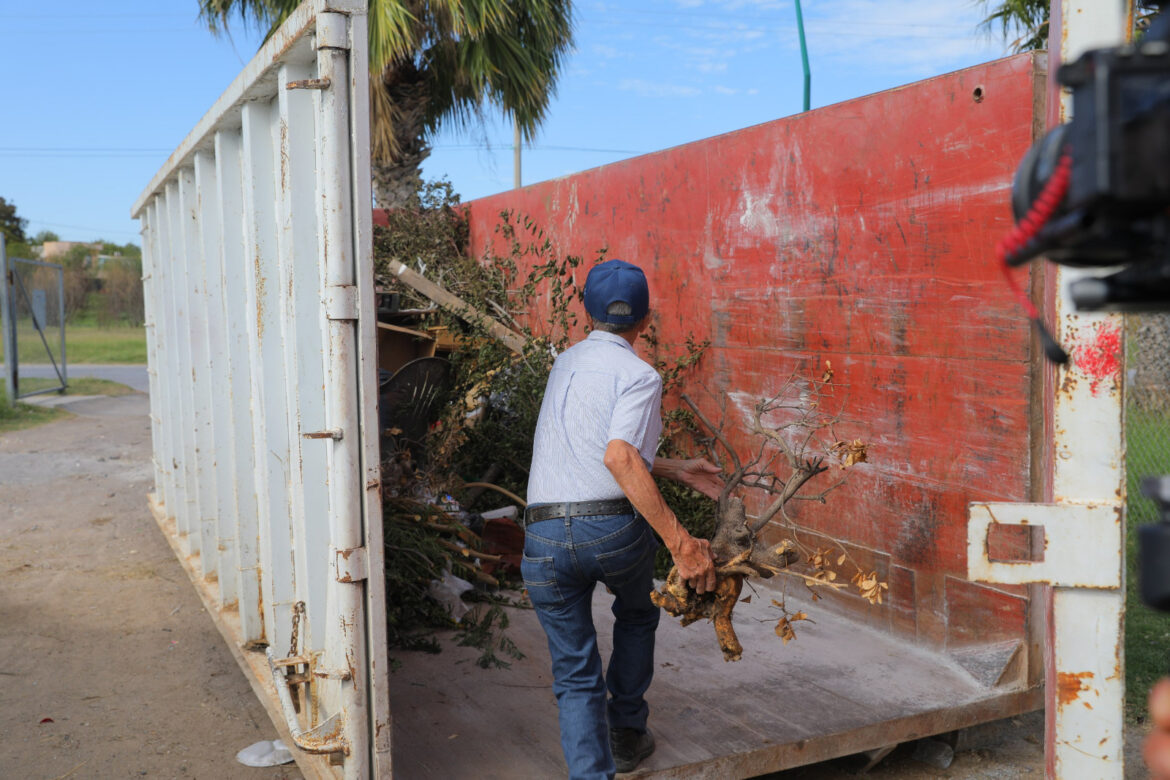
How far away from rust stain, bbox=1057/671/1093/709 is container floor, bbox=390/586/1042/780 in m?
1.38

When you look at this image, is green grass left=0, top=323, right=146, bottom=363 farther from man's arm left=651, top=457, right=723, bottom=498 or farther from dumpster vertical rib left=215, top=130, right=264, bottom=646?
man's arm left=651, top=457, right=723, bottom=498

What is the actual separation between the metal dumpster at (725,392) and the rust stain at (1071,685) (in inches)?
14.8

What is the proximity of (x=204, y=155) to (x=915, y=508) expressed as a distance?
11.5 feet

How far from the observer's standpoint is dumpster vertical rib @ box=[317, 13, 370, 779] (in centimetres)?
255

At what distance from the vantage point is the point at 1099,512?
177 centimetres

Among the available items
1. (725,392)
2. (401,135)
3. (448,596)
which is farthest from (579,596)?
(401,135)

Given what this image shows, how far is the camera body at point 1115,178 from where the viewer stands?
2.79 feet

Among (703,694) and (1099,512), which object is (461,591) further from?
(1099,512)

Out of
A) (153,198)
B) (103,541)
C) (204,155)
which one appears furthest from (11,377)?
(204,155)

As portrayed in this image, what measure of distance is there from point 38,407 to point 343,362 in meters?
13.1

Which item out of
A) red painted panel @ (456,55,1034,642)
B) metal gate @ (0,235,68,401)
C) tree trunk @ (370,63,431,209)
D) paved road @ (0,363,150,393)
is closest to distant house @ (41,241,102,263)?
paved road @ (0,363,150,393)

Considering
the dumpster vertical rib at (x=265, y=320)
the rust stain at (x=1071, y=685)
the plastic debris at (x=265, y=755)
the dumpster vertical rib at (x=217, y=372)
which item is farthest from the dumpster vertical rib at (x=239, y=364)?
the rust stain at (x=1071, y=685)

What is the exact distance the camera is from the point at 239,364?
3717 mm

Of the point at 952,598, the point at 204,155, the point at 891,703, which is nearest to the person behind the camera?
the point at 891,703
